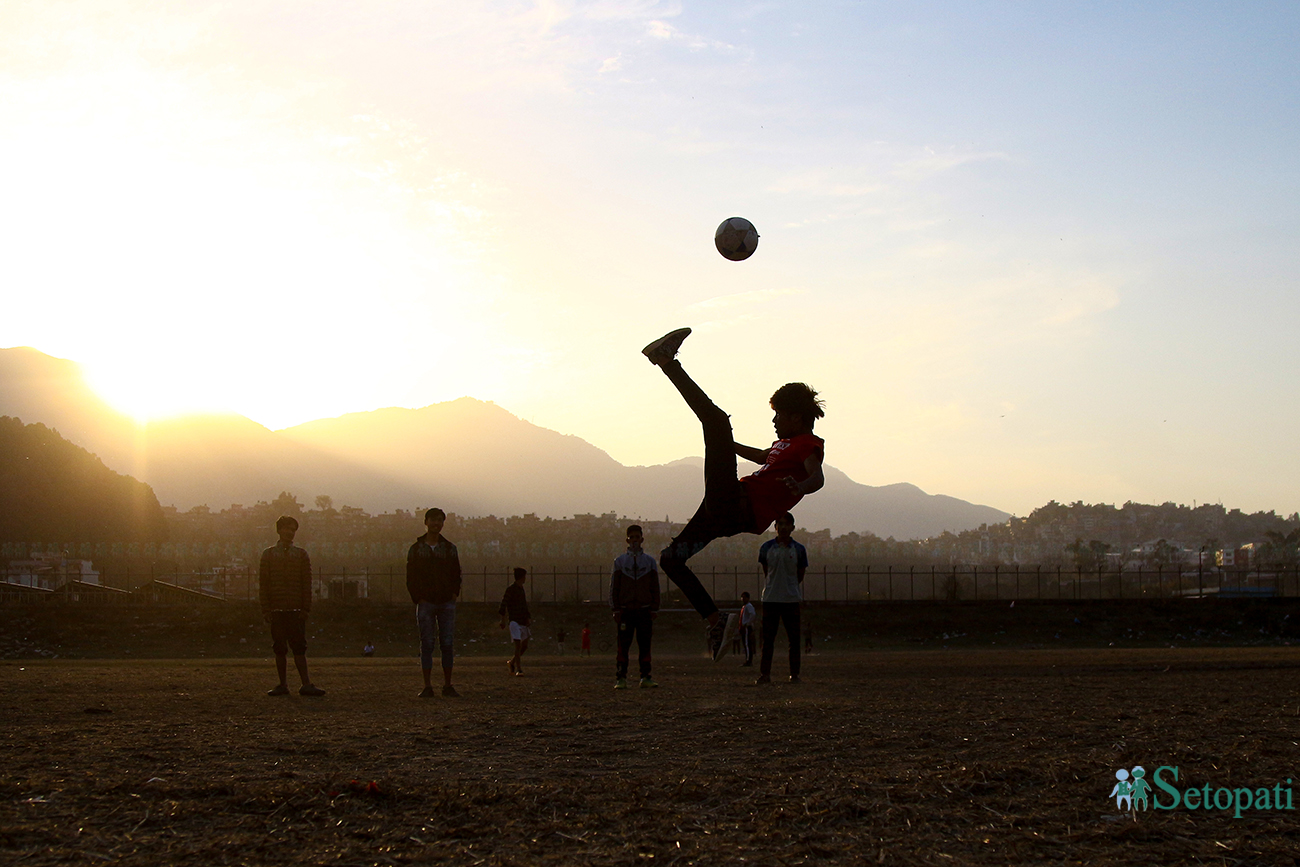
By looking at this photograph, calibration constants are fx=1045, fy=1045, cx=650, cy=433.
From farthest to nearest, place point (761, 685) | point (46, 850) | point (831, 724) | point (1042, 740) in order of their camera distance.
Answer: point (761, 685)
point (831, 724)
point (1042, 740)
point (46, 850)

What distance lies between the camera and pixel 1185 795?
4.83m

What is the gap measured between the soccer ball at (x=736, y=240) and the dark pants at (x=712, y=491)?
207cm

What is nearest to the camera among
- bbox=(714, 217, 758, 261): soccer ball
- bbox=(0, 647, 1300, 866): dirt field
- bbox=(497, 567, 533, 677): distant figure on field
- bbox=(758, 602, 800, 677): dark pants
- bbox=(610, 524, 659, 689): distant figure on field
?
bbox=(0, 647, 1300, 866): dirt field

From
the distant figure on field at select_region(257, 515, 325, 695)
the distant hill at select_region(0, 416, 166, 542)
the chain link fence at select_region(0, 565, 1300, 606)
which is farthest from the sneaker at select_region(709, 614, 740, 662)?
the distant hill at select_region(0, 416, 166, 542)

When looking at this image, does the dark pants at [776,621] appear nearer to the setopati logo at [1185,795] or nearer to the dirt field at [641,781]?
the dirt field at [641,781]

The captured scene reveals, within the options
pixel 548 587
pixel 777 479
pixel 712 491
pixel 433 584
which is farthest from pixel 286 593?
pixel 548 587

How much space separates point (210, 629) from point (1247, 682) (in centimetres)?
3431

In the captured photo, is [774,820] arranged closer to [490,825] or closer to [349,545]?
[490,825]

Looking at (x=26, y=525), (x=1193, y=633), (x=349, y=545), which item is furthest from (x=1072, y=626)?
(x=349, y=545)

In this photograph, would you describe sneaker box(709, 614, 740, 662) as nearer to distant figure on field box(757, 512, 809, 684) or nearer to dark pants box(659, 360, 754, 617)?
dark pants box(659, 360, 754, 617)

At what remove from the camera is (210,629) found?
3762 cm

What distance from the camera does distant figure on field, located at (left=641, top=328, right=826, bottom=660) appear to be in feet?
23.0

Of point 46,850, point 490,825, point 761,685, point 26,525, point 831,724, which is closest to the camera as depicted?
point 46,850

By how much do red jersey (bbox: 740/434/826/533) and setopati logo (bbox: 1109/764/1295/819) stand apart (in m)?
2.67
